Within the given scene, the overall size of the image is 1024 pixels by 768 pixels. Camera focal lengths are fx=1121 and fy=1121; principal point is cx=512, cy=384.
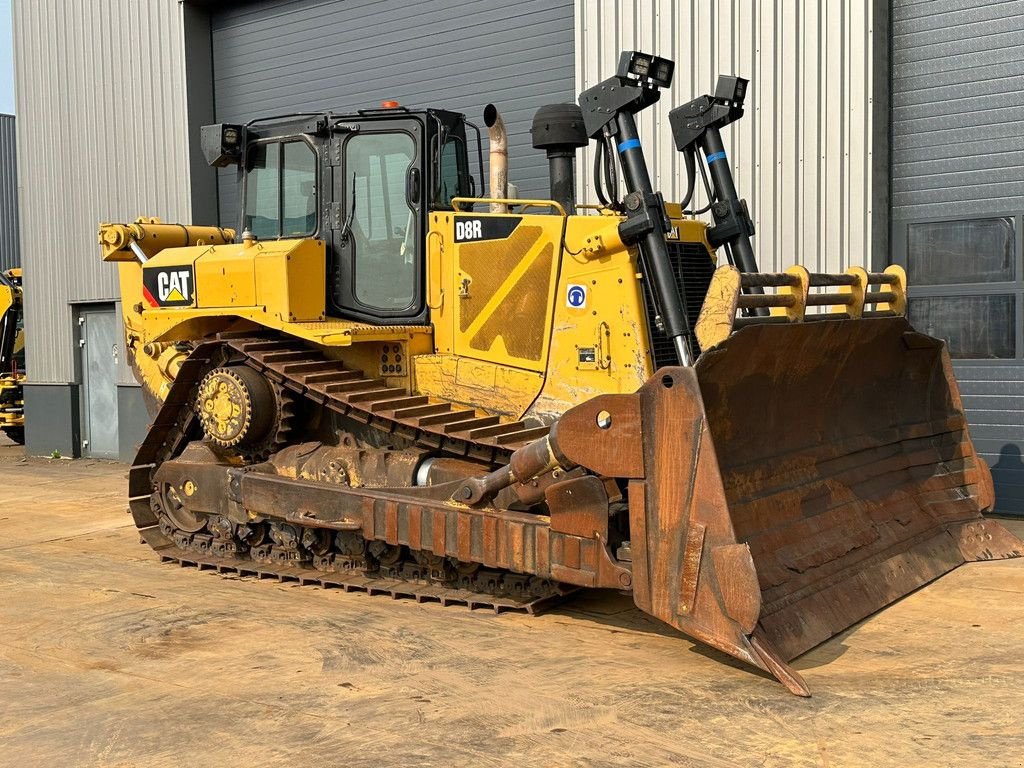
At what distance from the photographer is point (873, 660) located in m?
5.44

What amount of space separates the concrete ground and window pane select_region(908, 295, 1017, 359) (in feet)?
9.02

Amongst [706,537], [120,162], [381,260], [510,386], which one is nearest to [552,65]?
[381,260]

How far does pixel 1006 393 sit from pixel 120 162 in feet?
37.1

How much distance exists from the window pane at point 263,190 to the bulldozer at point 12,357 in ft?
33.6

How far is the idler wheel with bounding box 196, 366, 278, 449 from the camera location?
7508 millimetres

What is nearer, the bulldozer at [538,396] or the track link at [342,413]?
the bulldozer at [538,396]

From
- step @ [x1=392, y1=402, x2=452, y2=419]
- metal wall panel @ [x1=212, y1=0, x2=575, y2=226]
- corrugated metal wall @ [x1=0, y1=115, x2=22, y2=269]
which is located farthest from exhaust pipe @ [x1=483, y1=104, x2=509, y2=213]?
corrugated metal wall @ [x1=0, y1=115, x2=22, y2=269]

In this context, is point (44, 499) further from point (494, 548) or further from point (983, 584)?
point (983, 584)

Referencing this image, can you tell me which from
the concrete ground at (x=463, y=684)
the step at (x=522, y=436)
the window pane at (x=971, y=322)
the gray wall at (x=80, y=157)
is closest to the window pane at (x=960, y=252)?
the window pane at (x=971, y=322)

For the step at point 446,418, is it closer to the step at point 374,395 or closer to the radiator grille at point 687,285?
the step at point 374,395

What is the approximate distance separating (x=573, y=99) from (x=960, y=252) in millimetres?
4109

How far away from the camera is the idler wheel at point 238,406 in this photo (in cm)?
751

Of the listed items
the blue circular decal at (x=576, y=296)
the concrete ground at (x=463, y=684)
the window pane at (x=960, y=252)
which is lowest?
the concrete ground at (x=463, y=684)

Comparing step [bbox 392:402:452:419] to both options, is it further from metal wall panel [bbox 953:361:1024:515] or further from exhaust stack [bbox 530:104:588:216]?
metal wall panel [bbox 953:361:1024:515]
